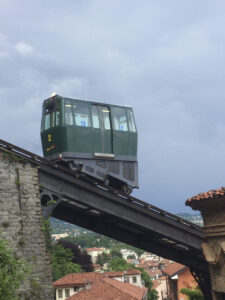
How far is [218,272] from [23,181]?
6.46 m

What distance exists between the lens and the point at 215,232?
523 inches

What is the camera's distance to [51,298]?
13.8 metres

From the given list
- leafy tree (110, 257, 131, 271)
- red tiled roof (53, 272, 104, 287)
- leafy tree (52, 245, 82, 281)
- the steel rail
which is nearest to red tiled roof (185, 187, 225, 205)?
the steel rail

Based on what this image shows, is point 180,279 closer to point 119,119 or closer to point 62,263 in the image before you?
point 62,263

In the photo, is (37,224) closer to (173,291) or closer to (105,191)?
(105,191)

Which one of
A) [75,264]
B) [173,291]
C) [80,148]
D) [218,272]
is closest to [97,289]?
[173,291]

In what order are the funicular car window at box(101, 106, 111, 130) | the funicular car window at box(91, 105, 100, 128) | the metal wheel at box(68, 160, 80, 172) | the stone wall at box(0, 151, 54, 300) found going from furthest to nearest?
1. the funicular car window at box(101, 106, 111, 130)
2. the funicular car window at box(91, 105, 100, 128)
3. the metal wheel at box(68, 160, 80, 172)
4. the stone wall at box(0, 151, 54, 300)

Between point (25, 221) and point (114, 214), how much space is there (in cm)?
→ 361

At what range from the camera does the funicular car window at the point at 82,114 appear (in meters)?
17.4

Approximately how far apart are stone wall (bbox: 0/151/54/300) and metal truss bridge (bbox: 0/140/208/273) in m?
0.40

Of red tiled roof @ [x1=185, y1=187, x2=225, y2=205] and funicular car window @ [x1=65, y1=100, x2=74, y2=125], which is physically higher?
funicular car window @ [x1=65, y1=100, x2=74, y2=125]

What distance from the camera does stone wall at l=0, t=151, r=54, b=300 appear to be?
13.6m

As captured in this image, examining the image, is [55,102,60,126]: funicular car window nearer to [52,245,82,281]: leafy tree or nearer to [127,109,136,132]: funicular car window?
[127,109,136,132]: funicular car window

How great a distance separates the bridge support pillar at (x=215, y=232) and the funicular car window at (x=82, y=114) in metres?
5.67
